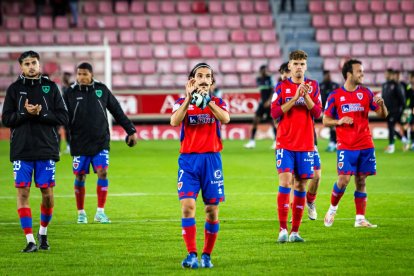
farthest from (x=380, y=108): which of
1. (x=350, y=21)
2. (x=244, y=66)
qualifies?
(x=350, y=21)

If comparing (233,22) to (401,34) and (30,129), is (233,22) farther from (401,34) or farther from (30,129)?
(30,129)

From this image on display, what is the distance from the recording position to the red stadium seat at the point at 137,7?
3441 centimetres

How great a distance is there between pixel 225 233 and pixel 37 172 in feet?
8.48

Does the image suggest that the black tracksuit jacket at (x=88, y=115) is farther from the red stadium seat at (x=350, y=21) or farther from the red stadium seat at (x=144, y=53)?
the red stadium seat at (x=350, y=21)

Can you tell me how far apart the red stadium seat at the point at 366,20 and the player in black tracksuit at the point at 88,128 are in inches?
931

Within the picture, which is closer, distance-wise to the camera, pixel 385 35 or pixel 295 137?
pixel 295 137

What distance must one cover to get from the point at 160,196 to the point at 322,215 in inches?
144

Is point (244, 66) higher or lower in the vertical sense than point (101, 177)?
higher

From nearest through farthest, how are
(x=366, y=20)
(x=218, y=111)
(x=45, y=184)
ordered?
(x=218, y=111) → (x=45, y=184) → (x=366, y=20)

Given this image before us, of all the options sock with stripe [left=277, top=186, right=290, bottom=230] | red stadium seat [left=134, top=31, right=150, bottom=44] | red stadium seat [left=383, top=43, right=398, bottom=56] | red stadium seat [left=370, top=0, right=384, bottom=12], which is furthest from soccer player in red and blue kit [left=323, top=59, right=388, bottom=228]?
red stadium seat [left=370, top=0, right=384, bottom=12]

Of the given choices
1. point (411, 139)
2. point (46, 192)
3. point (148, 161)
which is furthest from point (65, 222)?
point (411, 139)

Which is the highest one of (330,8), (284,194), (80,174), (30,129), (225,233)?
(330,8)

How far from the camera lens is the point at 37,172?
33.3 ft

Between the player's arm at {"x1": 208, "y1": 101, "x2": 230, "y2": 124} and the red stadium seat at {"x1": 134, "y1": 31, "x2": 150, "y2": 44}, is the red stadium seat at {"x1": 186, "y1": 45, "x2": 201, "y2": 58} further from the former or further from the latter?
the player's arm at {"x1": 208, "y1": 101, "x2": 230, "y2": 124}
